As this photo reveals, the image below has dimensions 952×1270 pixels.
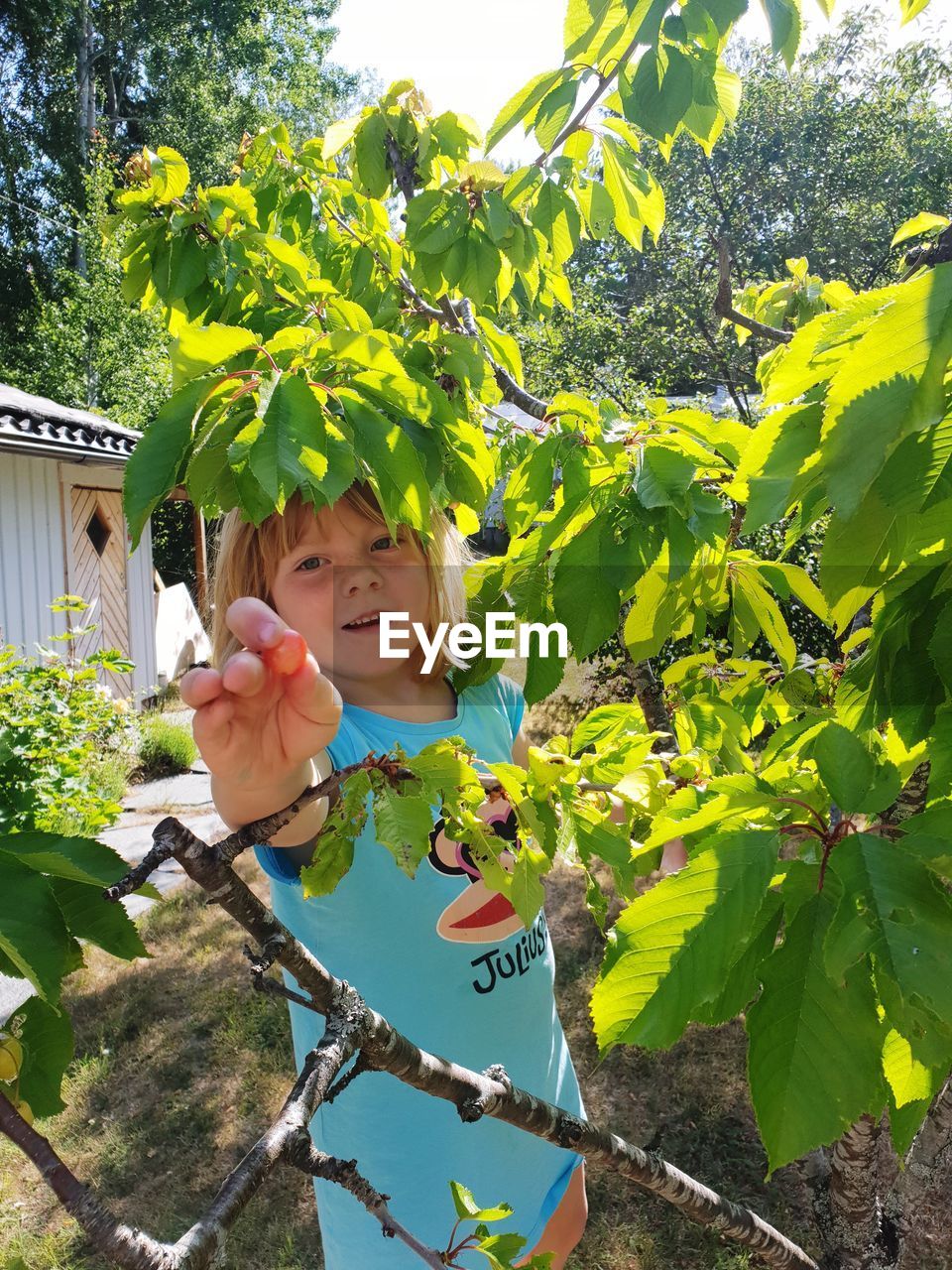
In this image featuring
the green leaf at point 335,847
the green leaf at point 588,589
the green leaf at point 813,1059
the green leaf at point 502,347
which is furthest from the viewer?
the green leaf at point 502,347

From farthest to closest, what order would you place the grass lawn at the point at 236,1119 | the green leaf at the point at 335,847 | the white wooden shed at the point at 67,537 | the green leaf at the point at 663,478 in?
the white wooden shed at the point at 67,537 → the grass lawn at the point at 236,1119 → the green leaf at the point at 663,478 → the green leaf at the point at 335,847

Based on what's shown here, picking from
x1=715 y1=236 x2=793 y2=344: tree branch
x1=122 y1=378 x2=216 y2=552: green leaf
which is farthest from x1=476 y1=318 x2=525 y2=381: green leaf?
x1=122 y1=378 x2=216 y2=552: green leaf

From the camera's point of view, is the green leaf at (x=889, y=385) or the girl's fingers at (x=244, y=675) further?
the girl's fingers at (x=244, y=675)

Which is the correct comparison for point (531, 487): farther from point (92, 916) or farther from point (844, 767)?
point (92, 916)

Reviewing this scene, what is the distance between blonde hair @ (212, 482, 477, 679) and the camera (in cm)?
156

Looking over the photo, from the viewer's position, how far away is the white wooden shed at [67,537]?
22.9 feet

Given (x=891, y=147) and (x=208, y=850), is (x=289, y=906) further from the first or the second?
(x=891, y=147)

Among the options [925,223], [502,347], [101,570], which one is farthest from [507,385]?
[101,570]

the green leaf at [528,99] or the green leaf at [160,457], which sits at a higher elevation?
the green leaf at [528,99]

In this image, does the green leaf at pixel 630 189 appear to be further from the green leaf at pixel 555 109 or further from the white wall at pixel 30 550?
the white wall at pixel 30 550

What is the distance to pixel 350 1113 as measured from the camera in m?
1.61

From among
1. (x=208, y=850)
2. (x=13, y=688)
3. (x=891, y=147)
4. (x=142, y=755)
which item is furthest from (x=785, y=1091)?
(x=891, y=147)

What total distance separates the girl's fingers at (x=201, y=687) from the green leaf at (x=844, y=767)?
55cm

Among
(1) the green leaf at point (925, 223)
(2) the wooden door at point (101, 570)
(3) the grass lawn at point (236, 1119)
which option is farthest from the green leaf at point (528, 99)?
(2) the wooden door at point (101, 570)
